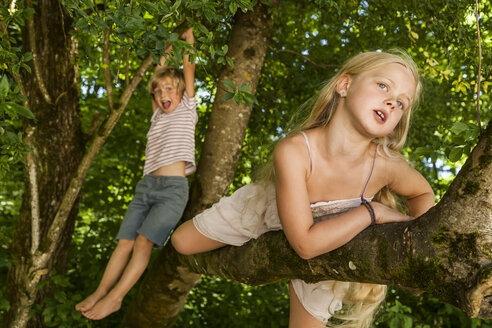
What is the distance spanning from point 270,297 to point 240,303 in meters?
0.38

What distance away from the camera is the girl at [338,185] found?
189 centimetres

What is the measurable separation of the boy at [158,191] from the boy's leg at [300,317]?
1118 millimetres

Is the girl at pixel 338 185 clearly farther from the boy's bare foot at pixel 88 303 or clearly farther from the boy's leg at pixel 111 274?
the boy's bare foot at pixel 88 303

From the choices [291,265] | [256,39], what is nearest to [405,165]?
[291,265]

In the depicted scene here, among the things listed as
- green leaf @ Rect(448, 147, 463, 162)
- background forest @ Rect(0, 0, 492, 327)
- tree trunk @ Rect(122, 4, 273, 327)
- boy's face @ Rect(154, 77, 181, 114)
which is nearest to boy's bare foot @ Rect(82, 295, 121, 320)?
background forest @ Rect(0, 0, 492, 327)

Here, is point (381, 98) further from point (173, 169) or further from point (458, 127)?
point (173, 169)

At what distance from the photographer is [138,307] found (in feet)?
11.8

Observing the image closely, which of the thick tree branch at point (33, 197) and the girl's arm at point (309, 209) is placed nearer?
the girl's arm at point (309, 209)

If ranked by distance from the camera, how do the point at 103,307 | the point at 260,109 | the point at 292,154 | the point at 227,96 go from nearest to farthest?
the point at 227,96 → the point at 292,154 → the point at 103,307 → the point at 260,109

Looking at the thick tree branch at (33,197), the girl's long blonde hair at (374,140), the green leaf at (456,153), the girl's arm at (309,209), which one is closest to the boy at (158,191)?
the thick tree branch at (33,197)

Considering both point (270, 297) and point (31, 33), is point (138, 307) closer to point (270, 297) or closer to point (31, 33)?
point (270, 297)

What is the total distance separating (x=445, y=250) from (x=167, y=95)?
253 centimetres

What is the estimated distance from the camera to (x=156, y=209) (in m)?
3.24

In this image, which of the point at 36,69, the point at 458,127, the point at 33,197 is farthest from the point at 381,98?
the point at 33,197
